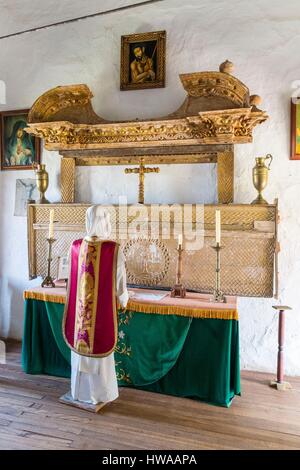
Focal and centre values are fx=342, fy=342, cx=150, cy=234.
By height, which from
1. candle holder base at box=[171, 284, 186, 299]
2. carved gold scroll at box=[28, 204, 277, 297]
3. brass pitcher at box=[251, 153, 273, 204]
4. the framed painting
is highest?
the framed painting

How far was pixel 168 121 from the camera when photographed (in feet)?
11.6

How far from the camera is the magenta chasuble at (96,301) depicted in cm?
278

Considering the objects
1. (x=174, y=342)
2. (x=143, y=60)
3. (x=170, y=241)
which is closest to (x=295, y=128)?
(x=170, y=241)

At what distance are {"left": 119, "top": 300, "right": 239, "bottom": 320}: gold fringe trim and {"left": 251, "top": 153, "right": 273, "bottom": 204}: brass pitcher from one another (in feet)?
3.96

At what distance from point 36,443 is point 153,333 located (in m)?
1.20

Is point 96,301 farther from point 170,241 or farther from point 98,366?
point 170,241

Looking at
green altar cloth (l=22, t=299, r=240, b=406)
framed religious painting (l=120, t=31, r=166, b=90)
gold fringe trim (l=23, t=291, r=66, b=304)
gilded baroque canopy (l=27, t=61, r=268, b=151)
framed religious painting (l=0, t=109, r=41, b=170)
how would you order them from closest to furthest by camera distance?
green altar cloth (l=22, t=299, r=240, b=406), gold fringe trim (l=23, t=291, r=66, b=304), gilded baroque canopy (l=27, t=61, r=268, b=151), framed religious painting (l=120, t=31, r=166, b=90), framed religious painting (l=0, t=109, r=41, b=170)

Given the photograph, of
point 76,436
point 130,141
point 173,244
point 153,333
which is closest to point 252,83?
point 130,141

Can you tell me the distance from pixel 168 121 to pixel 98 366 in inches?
96.4

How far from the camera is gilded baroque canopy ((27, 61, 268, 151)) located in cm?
333

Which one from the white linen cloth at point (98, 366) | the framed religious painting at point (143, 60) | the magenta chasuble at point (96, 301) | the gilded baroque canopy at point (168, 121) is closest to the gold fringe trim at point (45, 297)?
the magenta chasuble at point (96, 301)

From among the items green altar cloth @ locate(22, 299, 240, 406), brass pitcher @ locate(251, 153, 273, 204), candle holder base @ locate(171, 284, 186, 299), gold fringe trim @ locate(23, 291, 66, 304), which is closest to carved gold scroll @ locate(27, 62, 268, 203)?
brass pitcher @ locate(251, 153, 273, 204)

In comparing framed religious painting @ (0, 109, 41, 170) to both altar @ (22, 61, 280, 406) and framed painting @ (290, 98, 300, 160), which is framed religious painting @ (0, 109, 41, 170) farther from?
framed painting @ (290, 98, 300, 160)

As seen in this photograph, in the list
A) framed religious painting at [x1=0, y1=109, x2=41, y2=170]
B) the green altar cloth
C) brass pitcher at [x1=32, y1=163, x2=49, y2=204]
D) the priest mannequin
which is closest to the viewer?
the priest mannequin
